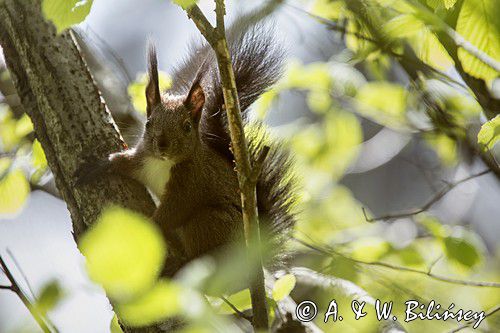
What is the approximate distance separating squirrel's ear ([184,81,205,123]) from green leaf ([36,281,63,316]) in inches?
67.3

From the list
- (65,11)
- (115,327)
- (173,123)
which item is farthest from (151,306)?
(173,123)

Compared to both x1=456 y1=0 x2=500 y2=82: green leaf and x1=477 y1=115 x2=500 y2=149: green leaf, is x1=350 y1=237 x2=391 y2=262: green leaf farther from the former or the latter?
x1=456 y1=0 x2=500 y2=82: green leaf

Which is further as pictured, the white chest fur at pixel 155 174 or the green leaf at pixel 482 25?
the white chest fur at pixel 155 174

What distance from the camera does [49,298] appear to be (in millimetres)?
862

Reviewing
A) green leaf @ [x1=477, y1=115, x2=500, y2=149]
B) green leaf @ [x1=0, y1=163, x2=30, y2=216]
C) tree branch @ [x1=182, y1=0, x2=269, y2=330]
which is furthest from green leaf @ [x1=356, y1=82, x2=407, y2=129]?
tree branch @ [x1=182, y1=0, x2=269, y2=330]

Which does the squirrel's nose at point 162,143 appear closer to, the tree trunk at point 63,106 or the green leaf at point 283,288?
the tree trunk at point 63,106

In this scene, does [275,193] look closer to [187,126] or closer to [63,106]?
[187,126]

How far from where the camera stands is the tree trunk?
78.6 inches

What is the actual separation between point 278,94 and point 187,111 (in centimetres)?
54

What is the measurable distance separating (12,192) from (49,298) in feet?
6.41

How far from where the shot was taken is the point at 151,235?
77 cm

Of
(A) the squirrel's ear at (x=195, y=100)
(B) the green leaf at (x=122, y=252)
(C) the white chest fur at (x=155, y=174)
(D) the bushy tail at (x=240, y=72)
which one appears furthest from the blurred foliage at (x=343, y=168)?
(C) the white chest fur at (x=155, y=174)

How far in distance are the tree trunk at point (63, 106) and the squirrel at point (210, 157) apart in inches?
14.3

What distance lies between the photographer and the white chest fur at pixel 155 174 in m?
2.42
